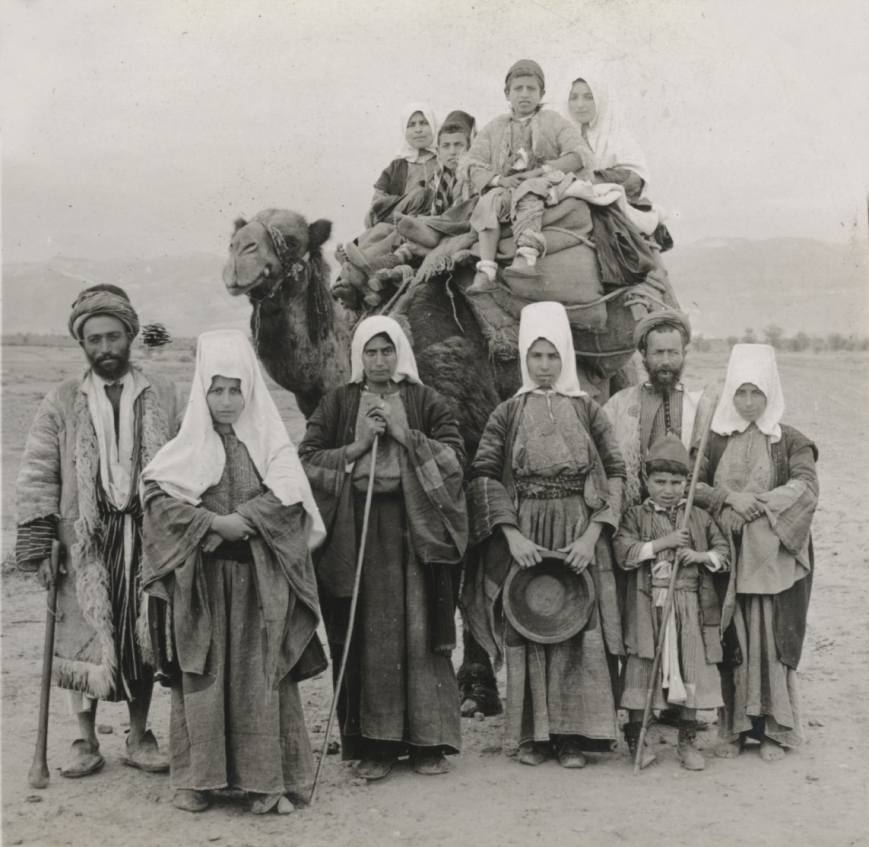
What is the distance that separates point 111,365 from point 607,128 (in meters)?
3.37

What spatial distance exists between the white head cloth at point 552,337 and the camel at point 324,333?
1168mm

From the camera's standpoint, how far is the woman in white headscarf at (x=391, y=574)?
489 cm

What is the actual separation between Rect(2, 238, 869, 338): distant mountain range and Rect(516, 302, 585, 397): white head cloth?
1537 centimetres

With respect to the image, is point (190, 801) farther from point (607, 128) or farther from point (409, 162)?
point (607, 128)

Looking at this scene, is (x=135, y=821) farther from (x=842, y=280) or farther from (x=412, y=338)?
(x=842, y=280)

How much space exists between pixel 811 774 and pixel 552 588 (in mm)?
1367

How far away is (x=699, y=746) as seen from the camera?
535 cm

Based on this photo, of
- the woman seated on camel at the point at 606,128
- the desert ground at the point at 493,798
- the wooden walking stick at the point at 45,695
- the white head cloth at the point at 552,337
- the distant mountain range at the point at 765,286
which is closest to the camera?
the desert ground at the point at 493,798

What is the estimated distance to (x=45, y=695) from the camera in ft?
15.9

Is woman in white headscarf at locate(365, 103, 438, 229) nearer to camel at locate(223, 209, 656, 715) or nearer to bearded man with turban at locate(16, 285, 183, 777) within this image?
camel at locate(223, 209, 656, 715)

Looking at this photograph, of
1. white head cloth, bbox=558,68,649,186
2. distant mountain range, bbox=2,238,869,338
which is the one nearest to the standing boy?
white head cloth, bbox=558,68,649,186

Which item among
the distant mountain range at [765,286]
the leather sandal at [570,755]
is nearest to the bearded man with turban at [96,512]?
the leather sandal at [570,755]

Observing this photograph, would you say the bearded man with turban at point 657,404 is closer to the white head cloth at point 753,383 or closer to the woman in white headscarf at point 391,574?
the white head cloth at point 753,383

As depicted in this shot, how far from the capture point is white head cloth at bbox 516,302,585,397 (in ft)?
16.9
